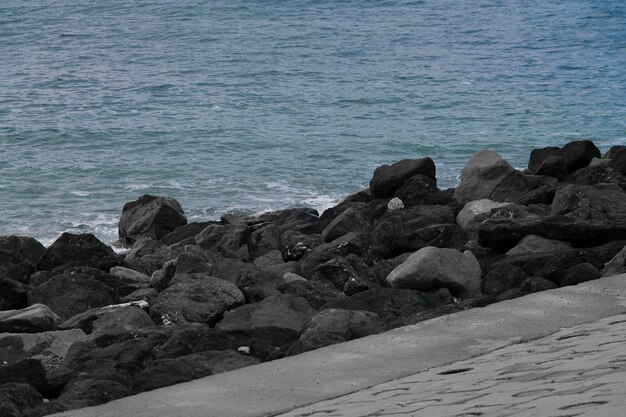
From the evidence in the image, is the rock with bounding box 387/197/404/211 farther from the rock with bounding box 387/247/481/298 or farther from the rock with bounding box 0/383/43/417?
the rock with bounding box 0/383/43/417

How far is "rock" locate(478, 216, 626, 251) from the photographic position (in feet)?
28.2

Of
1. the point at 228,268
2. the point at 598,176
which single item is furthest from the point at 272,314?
the point at 598,176

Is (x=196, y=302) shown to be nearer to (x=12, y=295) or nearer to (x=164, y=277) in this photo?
(x=164, y=277)

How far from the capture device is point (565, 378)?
4.03m

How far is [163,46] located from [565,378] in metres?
30.7

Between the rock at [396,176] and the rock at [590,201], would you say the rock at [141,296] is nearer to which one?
the rock at [590,201]

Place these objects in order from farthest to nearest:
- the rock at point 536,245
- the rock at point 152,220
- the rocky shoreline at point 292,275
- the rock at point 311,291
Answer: the rock at point 152,220, the rock at point 536,245, the rock at point 311,291, the rocky shoreline at point 292,275

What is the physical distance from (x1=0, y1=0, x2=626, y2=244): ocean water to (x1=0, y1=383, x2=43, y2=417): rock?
909 cm

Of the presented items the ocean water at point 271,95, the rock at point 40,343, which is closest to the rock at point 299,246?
the rock at point 40,343

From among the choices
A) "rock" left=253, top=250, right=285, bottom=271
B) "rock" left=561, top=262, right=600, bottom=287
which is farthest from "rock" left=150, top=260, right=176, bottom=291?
"rock" left=561, top=262, right=600, bottom=287

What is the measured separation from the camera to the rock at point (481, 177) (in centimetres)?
1179

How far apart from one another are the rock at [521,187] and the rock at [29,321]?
516cm

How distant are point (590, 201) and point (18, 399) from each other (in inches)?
235

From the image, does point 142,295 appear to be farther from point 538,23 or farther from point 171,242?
point 538,23
